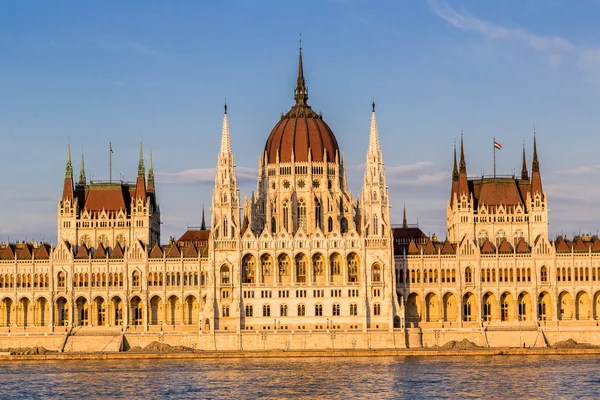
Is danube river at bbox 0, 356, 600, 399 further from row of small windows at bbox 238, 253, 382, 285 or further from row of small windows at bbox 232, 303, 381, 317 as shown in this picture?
row of small windows at bbox 238, 253, 382, 285

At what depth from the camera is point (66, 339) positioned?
637 ft

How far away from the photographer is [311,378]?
156 meters

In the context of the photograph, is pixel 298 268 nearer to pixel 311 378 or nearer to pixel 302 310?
pixel 302 310

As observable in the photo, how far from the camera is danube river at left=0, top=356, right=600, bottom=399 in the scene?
Result: 470ft

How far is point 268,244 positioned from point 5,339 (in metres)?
35.5

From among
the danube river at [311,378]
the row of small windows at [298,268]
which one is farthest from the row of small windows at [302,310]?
the danube river at [311,378]

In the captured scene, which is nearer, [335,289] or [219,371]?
[219,371]

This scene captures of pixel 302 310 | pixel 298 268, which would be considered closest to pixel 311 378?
pixel 302 310

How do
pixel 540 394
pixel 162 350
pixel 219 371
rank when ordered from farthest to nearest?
1. pixel 162 350
2. pixel 219 371
3. pixel 540 394

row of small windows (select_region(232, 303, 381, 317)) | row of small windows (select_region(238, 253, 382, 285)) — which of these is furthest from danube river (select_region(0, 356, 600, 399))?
row of small windows (select_region(238, 253, 382, 285))

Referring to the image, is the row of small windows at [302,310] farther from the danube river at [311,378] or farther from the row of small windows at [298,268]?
the danube river at [311,378]

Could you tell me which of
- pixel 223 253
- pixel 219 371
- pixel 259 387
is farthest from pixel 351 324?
pixel 259 387

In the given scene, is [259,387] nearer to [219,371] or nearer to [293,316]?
[219,371]

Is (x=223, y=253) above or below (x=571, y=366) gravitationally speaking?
above
